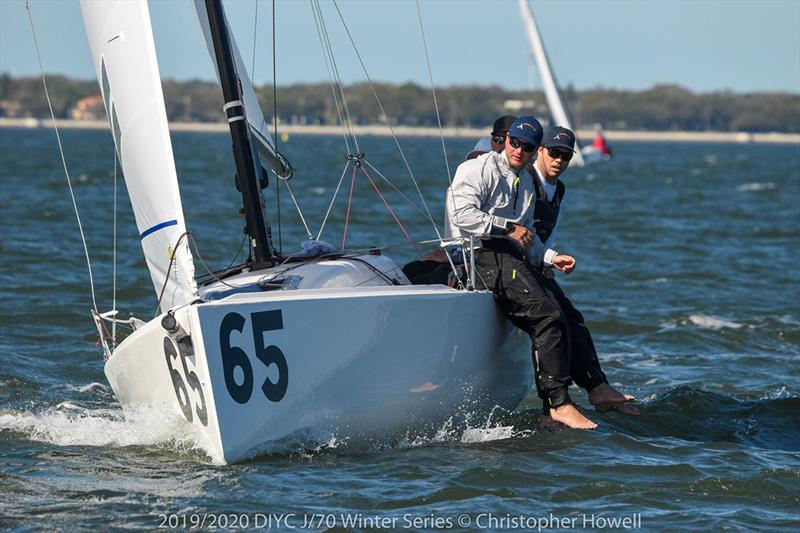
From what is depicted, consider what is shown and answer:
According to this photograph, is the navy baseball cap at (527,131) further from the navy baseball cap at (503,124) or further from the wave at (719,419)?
the wave at (719,419)

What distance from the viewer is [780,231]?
18.5 metres

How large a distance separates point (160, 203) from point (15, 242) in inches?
348

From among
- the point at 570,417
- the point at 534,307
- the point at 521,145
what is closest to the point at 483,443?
the point at 570,417

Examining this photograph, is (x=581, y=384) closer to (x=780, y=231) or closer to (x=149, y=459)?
(x=149, y=459)

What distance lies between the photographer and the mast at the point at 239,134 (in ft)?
19.1

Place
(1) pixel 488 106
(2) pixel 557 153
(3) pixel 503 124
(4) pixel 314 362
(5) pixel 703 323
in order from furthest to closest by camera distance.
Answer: (1) pixel 488 106, (5) pixel 703 323, (3) pixel 503 124, (2) pixel 557 153, (4) pixel 314 362

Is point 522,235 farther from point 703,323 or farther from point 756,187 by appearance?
point 756,187

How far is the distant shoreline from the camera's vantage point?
129 meters

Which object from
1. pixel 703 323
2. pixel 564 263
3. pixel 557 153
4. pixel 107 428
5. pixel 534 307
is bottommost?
pixel 703 323

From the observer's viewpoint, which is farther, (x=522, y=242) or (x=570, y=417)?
(x=570, y=417)

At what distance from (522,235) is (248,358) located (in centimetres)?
135

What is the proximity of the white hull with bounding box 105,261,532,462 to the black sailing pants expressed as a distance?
0.11 metres

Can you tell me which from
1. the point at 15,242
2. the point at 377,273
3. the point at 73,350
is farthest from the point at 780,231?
the point at 377,273

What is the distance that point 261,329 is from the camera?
498 cm
